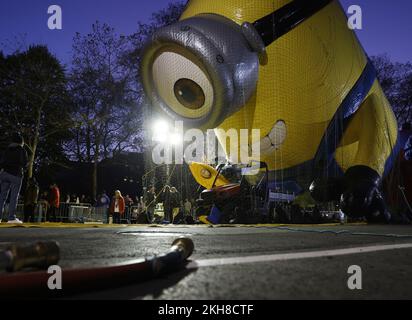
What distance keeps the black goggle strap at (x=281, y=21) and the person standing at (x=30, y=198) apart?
23.4ft

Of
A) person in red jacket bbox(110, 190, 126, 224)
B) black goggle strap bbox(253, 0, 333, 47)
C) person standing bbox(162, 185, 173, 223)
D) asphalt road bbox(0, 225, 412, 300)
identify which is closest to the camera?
asphalt road bbox(0, 225, 412, 300)

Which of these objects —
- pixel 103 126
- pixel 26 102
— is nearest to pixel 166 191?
pixel 103 126

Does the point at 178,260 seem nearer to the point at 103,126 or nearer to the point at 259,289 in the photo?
the point at 259,289

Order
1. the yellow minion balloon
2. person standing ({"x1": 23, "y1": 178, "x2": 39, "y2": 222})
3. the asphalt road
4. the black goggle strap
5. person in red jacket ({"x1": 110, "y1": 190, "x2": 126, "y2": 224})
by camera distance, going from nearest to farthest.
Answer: the asphalt road
the yellow minion balloon
the black goggle strap
person standing ({"x1": 23, "y1": 178, "x2": 39, "y2": 222})
person in red jacket ({"x1": 110, "y1": 190, "x2": 126, "y2": 224})

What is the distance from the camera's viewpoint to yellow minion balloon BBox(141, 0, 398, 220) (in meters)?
6.96

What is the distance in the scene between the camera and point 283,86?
7.49 metres

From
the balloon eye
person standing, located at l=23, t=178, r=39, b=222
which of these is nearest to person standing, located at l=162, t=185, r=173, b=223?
person standing, located at l=23, t=178, r=39, b=222

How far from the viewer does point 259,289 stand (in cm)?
146

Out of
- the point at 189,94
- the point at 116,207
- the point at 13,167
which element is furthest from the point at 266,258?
the point at 116,207

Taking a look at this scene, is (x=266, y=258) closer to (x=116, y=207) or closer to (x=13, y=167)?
(x=13, y=167)

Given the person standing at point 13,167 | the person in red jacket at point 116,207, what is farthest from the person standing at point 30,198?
the person in red jacket at point 116,207

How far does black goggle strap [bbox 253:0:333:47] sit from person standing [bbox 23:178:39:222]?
7139 mm

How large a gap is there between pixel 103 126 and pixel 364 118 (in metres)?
17.5

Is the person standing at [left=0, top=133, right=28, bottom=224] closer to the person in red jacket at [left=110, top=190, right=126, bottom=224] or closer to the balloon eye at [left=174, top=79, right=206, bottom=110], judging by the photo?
the balloon eye at [left=174, top=79, right=206, bottom=110]
